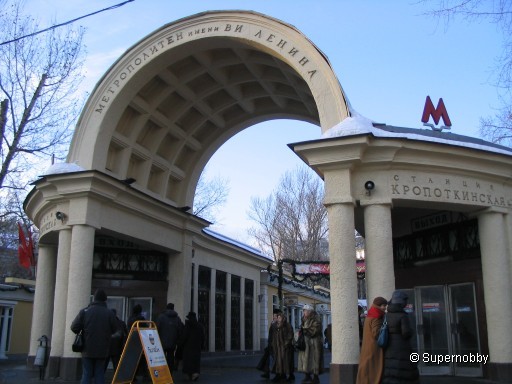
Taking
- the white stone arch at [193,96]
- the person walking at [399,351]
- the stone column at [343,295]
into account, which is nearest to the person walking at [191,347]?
the stone column at [343,295]

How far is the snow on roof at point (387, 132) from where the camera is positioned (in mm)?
11633

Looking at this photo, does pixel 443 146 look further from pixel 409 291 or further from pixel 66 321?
pixel 66 321

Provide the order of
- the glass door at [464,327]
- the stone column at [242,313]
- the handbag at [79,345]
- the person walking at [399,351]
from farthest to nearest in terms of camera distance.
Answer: the stone column at [242,313]
the glass door at [464,327]
the handbag at [79,345]
the person walking at [399,351]

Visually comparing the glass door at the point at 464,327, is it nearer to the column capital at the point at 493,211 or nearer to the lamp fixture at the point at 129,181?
the column capital at the point at 493,211

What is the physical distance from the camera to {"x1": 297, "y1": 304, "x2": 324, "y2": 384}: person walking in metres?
12.0

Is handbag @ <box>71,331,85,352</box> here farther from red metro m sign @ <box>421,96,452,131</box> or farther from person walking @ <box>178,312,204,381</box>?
red metro m sign @ <box>421,96,452,131</box>

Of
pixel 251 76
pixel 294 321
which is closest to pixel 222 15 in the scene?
pixel 251 76

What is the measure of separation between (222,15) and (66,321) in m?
8.59

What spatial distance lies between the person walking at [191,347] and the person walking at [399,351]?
692cm

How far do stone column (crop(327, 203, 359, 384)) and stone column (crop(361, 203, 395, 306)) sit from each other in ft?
1.28

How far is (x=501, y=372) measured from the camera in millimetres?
11711

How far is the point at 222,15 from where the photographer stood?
14047 millimetres

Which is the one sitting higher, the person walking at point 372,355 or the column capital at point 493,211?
the column capital at point 493,211

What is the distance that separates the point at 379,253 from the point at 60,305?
27.4 ft
